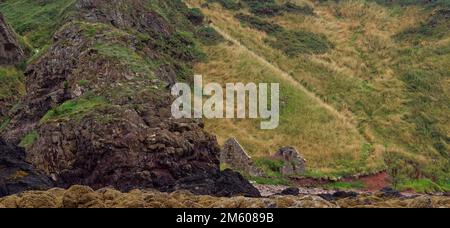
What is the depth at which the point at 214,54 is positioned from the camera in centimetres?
6644

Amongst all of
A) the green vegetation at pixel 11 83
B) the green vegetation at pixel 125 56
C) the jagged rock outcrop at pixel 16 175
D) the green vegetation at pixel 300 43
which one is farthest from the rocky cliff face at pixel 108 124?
the green vegetation at pixel 300 43

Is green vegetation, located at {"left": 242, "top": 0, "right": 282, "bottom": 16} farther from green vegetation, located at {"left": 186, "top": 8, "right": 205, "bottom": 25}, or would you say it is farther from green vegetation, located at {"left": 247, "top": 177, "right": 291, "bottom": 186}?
green vegetation, located at {"left": 247, "top": 177, "right": 291, "bottom": 186}

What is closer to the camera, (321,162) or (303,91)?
(321,162)

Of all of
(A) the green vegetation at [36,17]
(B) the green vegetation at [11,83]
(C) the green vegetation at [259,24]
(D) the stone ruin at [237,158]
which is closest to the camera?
(D) the stone ruin at [237,158]

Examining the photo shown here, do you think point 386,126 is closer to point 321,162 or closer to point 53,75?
point 321,162

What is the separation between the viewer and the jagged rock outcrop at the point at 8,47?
4944 centimetres

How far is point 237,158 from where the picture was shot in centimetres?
4597

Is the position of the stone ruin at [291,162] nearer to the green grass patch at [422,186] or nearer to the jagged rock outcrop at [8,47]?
the green grass patch at [422,186]

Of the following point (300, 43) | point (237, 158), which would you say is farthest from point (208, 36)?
point (237, 158)

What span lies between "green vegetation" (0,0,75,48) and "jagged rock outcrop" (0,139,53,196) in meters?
27.9

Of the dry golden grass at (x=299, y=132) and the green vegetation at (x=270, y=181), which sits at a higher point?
the dry golden grass at (x=299, y=132)

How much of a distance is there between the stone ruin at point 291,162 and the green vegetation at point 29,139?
52.6 ft

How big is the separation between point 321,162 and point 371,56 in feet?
92.5
